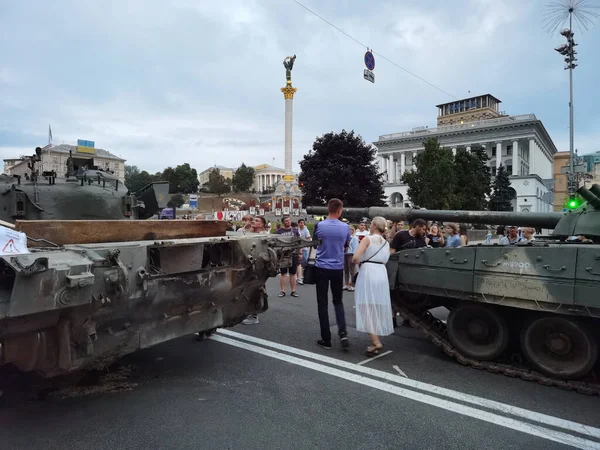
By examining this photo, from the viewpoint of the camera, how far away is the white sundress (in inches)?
206

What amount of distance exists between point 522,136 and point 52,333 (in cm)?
7404

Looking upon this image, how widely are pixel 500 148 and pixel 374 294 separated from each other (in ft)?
236

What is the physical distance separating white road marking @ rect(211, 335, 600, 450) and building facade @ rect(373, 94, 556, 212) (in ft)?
193

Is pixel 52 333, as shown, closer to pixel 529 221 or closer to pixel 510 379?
pixel 510 379

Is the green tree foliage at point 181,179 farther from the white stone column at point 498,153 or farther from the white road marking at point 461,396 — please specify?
the white road marking at point 461,396

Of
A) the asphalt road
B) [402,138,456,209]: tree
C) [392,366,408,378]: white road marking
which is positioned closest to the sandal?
the asphalt road

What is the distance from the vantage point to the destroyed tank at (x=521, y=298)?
172 inches

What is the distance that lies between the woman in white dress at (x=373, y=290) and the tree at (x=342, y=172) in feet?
127

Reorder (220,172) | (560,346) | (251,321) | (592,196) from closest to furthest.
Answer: (560,346) → (592,196) → (251,321) → (220,172)

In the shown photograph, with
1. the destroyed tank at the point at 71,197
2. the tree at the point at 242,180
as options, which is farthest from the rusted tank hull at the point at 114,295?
the tree at the point at 242,180

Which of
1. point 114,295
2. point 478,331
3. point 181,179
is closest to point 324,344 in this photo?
point 478,331

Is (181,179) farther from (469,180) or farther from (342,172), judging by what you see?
(469,180)

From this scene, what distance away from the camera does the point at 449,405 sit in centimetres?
400

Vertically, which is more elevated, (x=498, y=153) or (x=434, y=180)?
(x=498, y=153)
